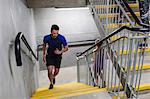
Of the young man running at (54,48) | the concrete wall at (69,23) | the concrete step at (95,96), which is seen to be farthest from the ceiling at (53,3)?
the concrete wall at (69,23)

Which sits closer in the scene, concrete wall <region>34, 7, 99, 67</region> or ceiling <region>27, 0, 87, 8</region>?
ceiling <region>27, 0, 87, 8</region>

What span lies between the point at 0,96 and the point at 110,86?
1795 mm

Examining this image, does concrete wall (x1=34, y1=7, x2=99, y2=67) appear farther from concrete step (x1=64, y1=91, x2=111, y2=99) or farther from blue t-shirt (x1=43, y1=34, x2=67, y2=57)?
concrete step (x1=64, y1=91, x2=111, y2=99)

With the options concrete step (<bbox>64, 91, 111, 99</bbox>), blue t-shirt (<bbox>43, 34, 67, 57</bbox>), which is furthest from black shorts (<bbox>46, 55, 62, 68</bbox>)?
concrete step (<bbox>64, 91, 111, 99</bbox>)

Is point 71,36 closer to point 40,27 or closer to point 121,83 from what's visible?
point 40,27

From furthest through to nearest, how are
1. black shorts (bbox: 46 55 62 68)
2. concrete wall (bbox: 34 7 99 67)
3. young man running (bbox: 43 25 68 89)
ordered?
concrete wall (bbox: 34 7 99 67) → black shorts (bbox: 46 55 62 68) → young man running (bbox: 43 25 68 89)

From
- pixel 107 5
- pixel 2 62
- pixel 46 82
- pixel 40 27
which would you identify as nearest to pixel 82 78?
pixel 46 82

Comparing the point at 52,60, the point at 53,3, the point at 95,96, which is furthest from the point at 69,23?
the point at 95,96

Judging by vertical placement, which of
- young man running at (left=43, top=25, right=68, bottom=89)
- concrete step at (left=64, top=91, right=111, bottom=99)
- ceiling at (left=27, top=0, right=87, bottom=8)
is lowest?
concrete step at (left=64, top=91, right=111, bottom=99)

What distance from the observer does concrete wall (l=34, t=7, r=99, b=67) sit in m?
7.04

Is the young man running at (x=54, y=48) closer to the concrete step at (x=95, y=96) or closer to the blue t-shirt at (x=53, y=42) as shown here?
the blue t-shirt at (x=53, y=42)

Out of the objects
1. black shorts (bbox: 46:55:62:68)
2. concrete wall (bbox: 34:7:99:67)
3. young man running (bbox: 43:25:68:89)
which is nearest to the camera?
young man running (bbox: 43:25:68:89)

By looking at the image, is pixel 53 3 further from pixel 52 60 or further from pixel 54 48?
pixel 52 60

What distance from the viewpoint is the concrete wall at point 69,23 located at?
7043mm
